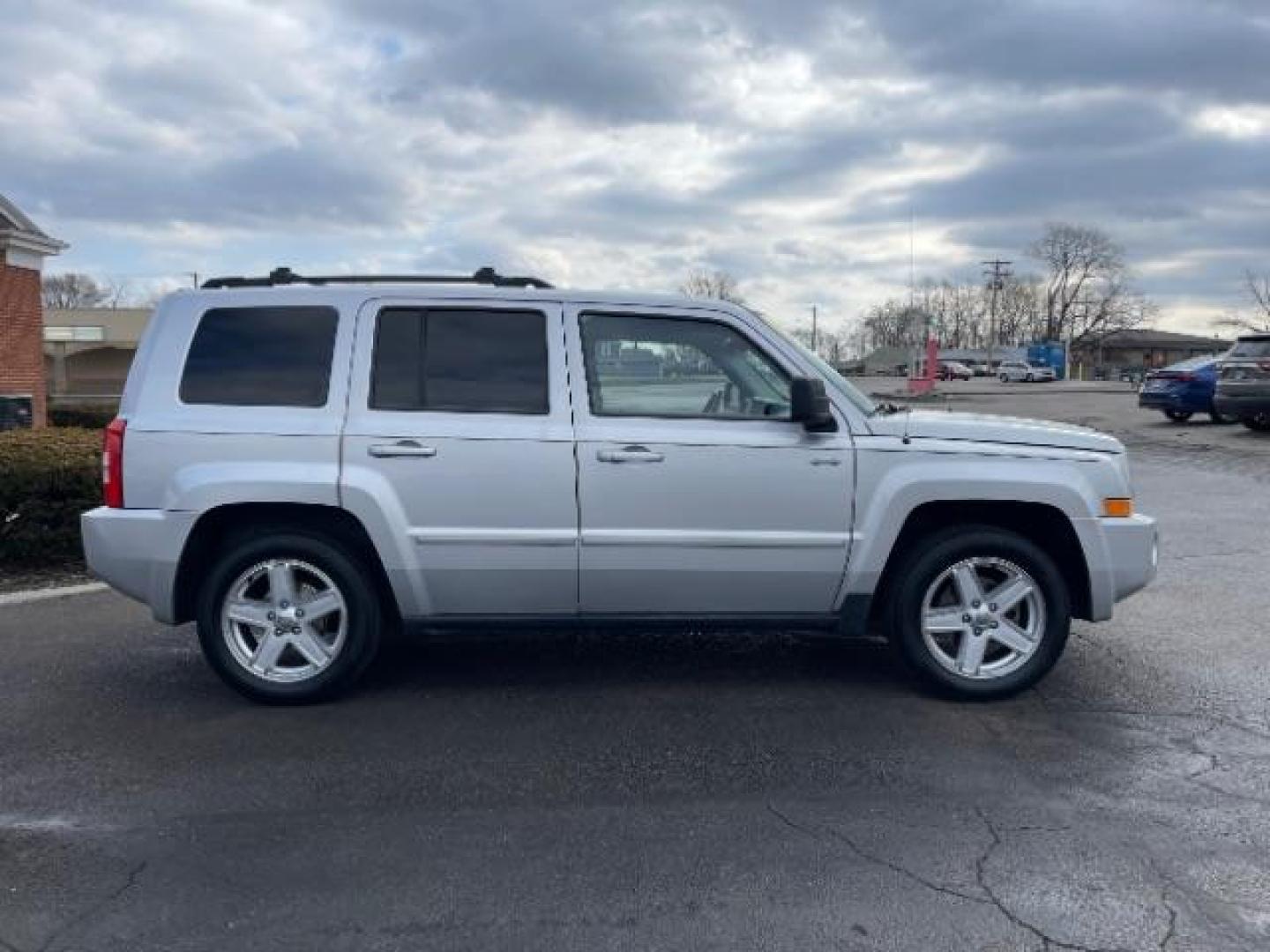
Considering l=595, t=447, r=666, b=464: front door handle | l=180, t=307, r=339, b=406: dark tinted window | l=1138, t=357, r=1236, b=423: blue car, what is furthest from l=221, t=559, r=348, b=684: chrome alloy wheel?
l=1138, t=357, r=1236, b=423: blue car

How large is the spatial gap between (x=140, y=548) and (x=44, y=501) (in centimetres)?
346

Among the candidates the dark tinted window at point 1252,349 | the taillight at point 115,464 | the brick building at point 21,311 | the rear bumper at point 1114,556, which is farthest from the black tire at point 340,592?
the brick building at point 21,311

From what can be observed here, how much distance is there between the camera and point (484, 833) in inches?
147

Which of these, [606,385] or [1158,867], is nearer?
[1158,867]

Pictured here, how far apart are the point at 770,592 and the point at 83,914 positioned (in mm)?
2964

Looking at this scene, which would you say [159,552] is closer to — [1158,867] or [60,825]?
[60,825]

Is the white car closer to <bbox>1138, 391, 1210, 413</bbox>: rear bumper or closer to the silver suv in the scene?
<bbox>1138, 391, 1210, 413</bbox>: rear bumper

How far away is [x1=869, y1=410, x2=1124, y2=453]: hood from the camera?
16.4ft

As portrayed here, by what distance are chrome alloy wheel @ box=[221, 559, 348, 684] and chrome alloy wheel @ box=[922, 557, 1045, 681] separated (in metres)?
2.73

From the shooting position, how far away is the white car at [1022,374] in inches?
3093

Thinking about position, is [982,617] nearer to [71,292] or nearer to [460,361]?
[460,361]

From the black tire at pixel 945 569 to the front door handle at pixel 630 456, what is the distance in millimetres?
1284

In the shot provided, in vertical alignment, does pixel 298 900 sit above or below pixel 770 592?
below

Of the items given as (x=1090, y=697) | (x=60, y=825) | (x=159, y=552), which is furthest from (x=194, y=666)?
(x=1090, y=697)
